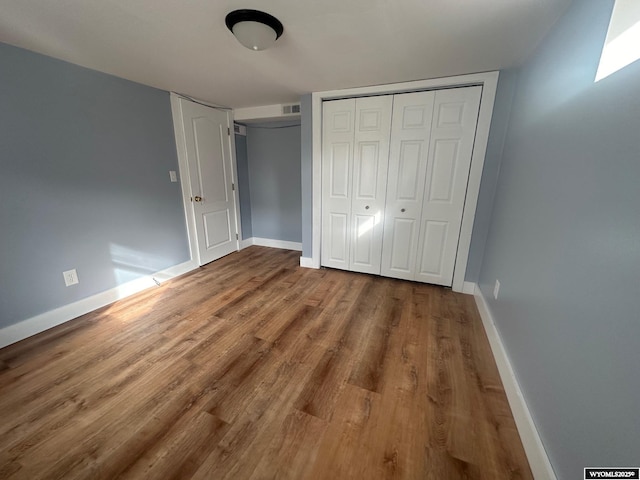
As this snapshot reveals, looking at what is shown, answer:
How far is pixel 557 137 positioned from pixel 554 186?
261 millimetres

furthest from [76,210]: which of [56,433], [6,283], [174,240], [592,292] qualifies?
[592,292]

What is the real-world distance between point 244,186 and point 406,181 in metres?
2.71

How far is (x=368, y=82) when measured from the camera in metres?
2.54

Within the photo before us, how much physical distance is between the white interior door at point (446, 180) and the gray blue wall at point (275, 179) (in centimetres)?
204

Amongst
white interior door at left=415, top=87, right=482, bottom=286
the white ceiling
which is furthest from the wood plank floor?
the white ceiling

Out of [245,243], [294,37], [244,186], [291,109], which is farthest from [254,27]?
[245,243]

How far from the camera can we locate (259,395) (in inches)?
58.1

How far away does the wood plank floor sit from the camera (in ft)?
3.72

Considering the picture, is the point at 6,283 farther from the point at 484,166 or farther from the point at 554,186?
the point at 484,166

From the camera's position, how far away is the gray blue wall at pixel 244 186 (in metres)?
4.02

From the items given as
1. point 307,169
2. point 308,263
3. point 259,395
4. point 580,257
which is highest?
point 307,169

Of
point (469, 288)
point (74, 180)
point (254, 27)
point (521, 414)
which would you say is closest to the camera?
point (521, 414)

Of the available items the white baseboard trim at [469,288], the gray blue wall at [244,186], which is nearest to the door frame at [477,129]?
the white baseboard trim at [469,288]

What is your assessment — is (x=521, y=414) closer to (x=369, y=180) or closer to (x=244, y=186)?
(x=369, y=180)
